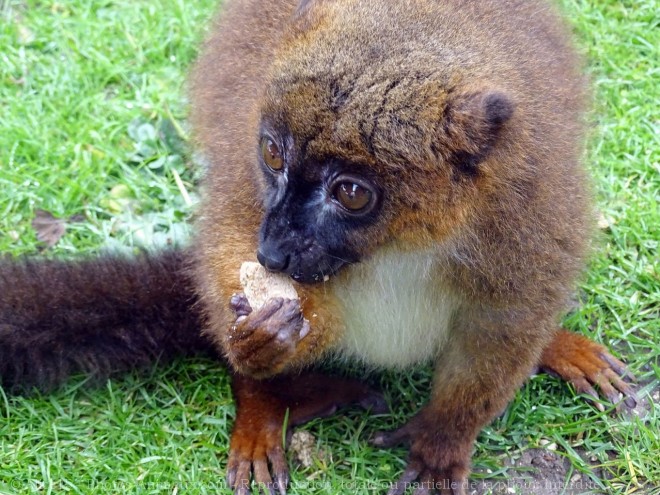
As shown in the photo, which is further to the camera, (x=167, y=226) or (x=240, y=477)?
(x=167, y=226)

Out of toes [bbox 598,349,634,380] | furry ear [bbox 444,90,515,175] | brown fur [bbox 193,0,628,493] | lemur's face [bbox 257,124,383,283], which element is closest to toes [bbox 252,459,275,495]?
brown fur [bbox 193,0,628,493]

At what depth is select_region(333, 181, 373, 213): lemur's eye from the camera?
8.84 ft

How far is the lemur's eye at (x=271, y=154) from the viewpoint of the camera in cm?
281

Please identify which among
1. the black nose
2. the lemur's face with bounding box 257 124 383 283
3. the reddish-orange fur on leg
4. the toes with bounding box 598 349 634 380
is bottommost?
the reddish-orange fur on leg

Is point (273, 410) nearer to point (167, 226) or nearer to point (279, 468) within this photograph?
point (279, 468)

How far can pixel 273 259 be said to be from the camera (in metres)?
2.81

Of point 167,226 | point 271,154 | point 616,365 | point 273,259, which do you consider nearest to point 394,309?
point 273,259

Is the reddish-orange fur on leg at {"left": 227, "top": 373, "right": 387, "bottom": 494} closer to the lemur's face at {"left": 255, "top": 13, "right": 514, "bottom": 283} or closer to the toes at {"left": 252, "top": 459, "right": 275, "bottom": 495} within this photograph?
the toes at {"left": 252, "top": 459, "right": 275, "bottom": 495}

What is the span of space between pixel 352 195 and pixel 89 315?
4.76 feet

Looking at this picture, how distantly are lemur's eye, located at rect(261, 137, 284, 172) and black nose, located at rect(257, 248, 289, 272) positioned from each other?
0.26m

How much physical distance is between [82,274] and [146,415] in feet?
2.20

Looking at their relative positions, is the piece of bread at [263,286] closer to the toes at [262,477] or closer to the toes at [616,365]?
the toes at [262,477]

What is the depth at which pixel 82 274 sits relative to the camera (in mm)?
3695

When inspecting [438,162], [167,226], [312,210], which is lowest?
[167,226]
